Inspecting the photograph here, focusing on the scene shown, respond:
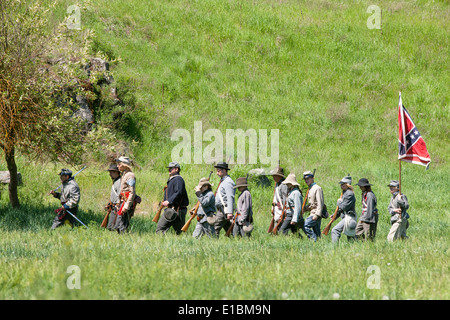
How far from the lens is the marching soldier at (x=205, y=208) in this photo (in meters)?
11.6

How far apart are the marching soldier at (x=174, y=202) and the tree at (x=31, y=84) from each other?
3.14 m

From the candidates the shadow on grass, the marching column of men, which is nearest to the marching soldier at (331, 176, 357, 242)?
the marching column of men

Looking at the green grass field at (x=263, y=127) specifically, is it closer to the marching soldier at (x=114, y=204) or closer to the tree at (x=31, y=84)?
the marching soldier at (x=114, y=204)

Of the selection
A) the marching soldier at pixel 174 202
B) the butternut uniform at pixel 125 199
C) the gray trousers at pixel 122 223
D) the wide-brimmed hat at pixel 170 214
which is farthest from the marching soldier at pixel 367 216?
the gray trousers at pixel 122 223

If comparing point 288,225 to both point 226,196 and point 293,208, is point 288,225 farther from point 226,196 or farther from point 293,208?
point 226,196

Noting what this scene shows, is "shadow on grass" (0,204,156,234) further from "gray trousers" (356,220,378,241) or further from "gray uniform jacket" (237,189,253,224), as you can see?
"gray trousers" (356,220,378,241)

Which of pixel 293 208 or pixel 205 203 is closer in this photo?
pixel 205 203

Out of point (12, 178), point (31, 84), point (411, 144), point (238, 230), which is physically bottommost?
point (238, 230)

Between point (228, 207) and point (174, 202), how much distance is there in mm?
1232

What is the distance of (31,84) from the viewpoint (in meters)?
12.4

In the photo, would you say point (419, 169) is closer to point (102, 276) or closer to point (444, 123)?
point (444, 123)

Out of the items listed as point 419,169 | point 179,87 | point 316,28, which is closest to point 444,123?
point 419,169

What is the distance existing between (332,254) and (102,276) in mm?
4097

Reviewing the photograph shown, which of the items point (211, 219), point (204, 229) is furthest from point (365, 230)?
point (204, 229)
